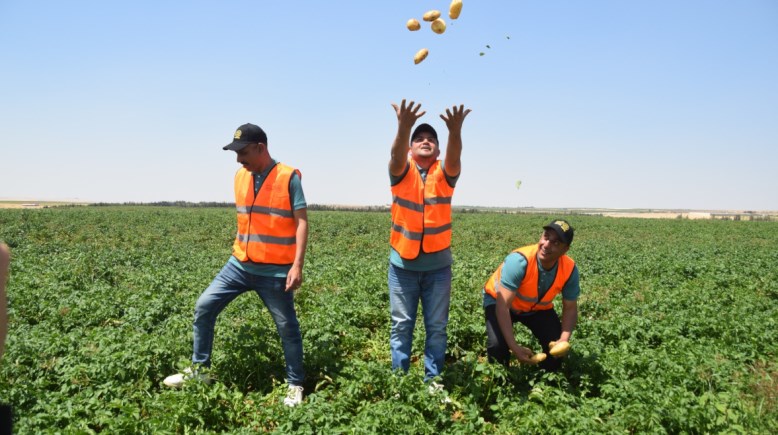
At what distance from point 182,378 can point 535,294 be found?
9.97 ft

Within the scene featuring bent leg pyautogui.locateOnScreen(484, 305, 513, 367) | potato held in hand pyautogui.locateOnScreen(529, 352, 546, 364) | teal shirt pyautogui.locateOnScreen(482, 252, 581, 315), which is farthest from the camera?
bent leg pyautogui.locateOnScreen(484, 305, 513, 367)

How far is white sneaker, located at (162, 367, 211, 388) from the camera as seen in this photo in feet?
12.5

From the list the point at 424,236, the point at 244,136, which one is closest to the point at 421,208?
the point at 424,236

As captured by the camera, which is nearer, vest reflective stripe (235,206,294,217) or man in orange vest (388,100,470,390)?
man in orange vest (388,100,470,390)

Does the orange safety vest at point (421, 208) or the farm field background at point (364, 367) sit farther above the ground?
the orange safety vest at point (421, 208)

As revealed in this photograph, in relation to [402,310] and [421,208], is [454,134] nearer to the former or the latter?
[421,208]

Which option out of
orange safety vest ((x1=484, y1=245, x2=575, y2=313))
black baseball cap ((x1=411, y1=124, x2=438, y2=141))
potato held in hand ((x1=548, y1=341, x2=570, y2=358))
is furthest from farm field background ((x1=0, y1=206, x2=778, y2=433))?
black baseball cap ((x1=411, y1=124, x2=438, y2=141))

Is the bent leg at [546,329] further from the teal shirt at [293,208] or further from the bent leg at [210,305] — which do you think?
the bent leg at [210,305]

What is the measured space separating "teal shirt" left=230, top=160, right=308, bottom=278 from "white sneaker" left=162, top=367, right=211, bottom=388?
894mm

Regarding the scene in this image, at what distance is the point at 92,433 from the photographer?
3.15 metres

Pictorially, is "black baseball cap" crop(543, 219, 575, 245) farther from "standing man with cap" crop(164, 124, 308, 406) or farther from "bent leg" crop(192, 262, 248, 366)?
"bent leg" crop(192, 262, 248, 366)

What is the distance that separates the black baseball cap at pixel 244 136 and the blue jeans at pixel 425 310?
61.2 inches

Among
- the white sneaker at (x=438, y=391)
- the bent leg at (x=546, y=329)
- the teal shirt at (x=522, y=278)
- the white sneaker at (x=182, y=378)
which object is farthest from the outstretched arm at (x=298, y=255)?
the bent leg at (x=546, y=329)

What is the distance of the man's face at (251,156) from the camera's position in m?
3.92
